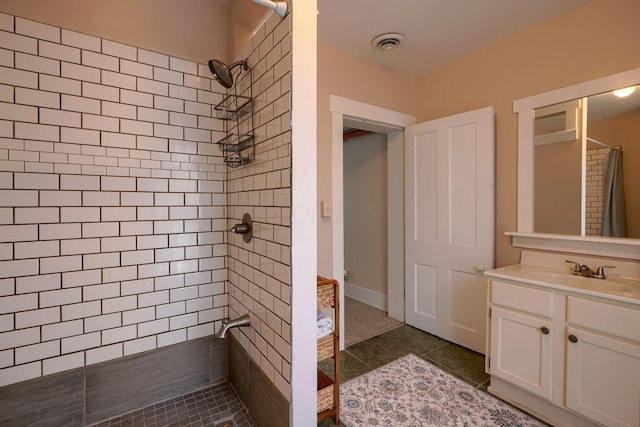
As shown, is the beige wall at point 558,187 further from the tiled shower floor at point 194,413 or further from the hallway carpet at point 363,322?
the tiled shower floor at point 194,413

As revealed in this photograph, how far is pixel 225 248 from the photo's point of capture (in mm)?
1472

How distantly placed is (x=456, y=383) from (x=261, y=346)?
1.45 meters

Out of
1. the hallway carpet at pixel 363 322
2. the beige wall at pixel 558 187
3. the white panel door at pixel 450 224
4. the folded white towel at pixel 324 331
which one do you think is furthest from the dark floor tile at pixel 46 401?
the beige wall at pixel 558 187

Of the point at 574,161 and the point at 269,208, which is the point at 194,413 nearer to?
the point at 269,208

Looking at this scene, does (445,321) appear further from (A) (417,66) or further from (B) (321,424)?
(A) (417,66)

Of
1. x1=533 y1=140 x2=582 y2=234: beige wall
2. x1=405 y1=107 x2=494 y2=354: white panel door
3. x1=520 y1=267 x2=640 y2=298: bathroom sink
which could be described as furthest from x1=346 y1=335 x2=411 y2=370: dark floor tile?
x1=533 y1=140 x2=582 y2=234: beige wall

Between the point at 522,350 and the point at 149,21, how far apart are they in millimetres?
2593

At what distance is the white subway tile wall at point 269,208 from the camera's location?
909 millimetres

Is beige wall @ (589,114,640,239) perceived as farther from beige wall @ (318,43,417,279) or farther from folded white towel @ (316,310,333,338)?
folded white towel @ (316,310,333,338)

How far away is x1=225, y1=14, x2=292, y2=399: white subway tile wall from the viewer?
35.8 inches

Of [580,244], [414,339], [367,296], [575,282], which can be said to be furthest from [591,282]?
[367,296]

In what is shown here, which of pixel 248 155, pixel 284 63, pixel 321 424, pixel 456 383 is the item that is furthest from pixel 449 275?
pixel 284 63

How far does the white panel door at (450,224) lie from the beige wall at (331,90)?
1.82ft

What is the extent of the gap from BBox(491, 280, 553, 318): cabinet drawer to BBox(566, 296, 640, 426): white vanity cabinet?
0.09 m
